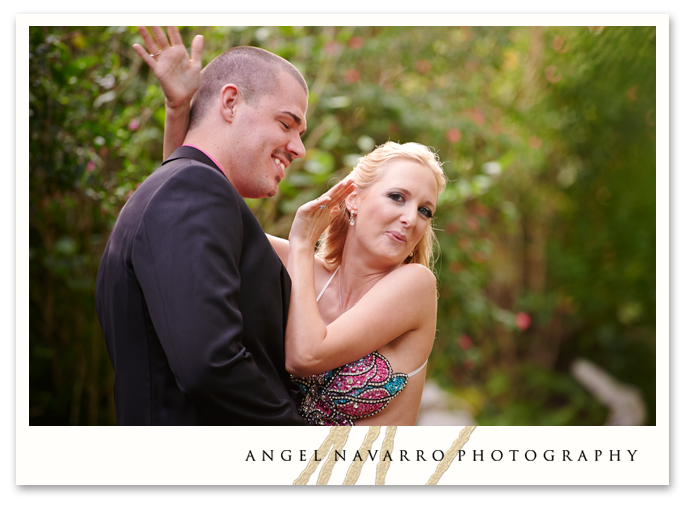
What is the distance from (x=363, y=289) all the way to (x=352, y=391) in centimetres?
47

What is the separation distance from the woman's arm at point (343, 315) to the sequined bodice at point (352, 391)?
8 centimetres

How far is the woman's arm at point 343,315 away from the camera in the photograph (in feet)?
6.31

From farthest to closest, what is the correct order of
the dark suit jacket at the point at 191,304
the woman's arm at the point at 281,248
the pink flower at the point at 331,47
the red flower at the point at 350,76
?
the red flower at the point at 350,76 < the pink flower at the point at 331,47 < the woman's arm at the point at 281,248 < the dark suit jacket at the point at 191,304

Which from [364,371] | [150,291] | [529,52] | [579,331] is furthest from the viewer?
[579,331]

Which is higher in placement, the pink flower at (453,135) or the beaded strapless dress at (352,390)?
the pink flower at (453,135)

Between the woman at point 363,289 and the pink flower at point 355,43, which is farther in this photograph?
the pink flower at point 355,43

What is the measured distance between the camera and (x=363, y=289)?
2.37 m

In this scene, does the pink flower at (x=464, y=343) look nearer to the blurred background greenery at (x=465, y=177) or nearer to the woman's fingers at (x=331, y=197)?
the blurred background greenery at (x=465, y=177)

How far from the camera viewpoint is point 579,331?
8.69 metres

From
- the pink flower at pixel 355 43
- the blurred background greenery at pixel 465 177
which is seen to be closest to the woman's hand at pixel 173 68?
the blurred background greenery at pixel 465 177

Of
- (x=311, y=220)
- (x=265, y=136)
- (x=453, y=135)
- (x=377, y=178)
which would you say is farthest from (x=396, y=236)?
(x=453, y=135)
